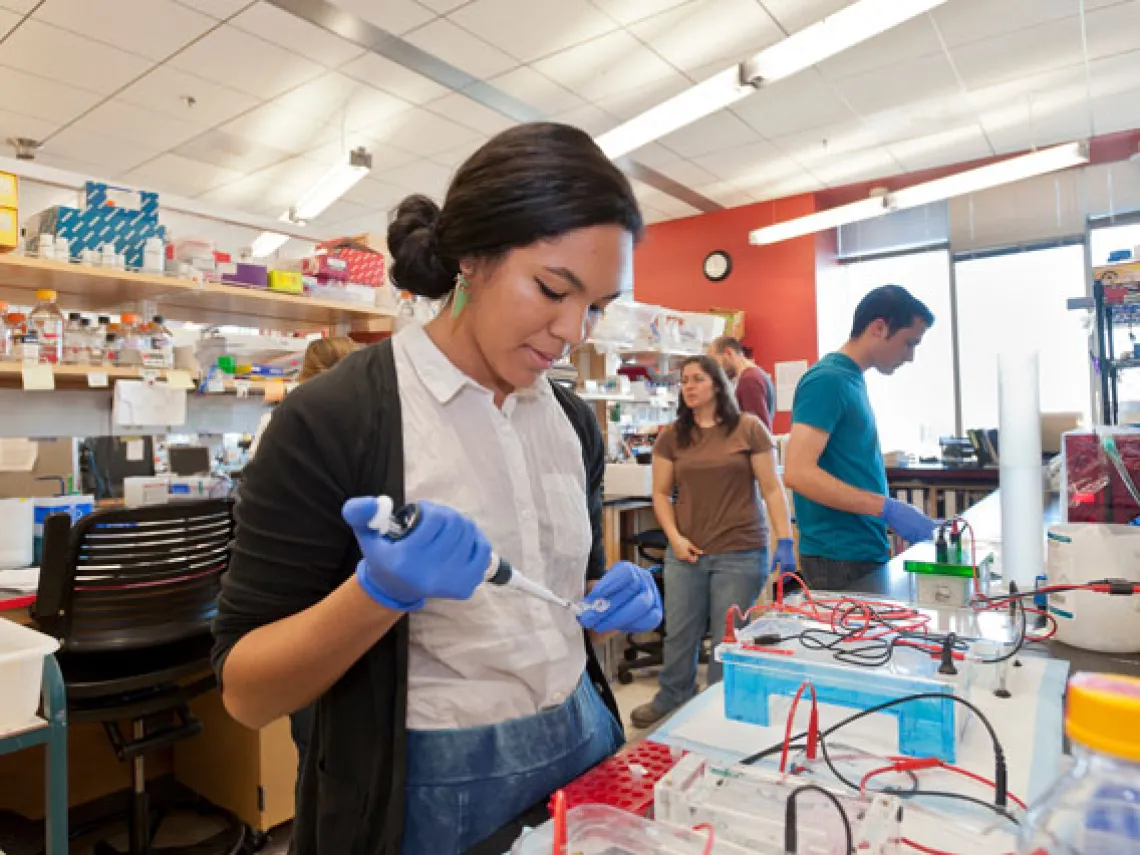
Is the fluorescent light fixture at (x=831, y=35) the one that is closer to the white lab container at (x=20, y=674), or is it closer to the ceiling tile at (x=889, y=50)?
the ceiling tile at (x=889, y=50)

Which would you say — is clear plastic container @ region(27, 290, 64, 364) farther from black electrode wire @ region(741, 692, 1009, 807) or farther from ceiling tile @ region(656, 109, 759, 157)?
ceiling tile @ region(656, 109, 759, 157)

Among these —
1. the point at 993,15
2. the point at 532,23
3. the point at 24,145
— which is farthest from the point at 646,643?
the point at 24,145

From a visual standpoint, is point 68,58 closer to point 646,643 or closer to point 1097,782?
point 646,643

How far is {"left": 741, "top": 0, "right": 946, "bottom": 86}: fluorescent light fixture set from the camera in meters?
3.05

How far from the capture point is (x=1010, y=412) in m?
1.54

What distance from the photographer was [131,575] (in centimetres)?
187

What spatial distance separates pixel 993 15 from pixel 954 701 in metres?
4.20

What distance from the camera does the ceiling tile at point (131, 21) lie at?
3.46 m

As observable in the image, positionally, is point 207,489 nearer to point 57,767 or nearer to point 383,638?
point 57,767

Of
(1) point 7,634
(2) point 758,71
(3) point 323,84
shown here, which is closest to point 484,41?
(3) point 323,84

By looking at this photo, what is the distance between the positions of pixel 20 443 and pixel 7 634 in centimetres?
121

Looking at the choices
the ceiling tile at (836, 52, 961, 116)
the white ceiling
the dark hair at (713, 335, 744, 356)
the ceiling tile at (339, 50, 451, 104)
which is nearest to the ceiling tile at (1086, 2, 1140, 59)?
the white ceiling

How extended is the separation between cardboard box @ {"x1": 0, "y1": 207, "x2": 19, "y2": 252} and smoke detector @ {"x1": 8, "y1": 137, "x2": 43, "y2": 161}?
3.62 metres

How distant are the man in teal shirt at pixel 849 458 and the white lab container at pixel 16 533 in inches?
87.1
